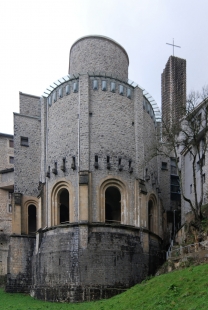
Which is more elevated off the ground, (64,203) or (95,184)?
(95,184)

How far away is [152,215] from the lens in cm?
3391

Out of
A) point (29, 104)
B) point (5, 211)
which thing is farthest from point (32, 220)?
point (29, 104)

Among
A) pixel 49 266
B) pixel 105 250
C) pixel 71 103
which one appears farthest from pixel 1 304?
pixel 71 103

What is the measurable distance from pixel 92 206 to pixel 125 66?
14.2 m

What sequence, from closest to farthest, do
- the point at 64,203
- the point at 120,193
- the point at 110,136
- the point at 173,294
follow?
the point at 173,294, the point at 120,193, the point at 110,136, the point at 64,203

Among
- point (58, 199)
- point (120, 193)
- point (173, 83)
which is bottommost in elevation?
point (58, 199)

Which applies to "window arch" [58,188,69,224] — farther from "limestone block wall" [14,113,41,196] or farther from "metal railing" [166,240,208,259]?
"metal railing" [166,240,208,259]

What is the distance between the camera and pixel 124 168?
30.7 m

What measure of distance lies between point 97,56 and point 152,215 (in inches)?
563

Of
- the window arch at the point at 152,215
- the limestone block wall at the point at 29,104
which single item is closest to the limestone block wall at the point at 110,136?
the window arch at the point at 152,215

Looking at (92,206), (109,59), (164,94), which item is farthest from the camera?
(164,94)

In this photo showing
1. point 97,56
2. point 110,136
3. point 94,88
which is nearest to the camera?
point 110,136

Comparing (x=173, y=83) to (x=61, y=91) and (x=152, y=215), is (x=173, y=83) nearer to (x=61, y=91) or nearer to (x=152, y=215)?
(x=61, y=91)

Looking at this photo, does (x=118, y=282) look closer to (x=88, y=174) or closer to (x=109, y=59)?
(x=88, y=174)
